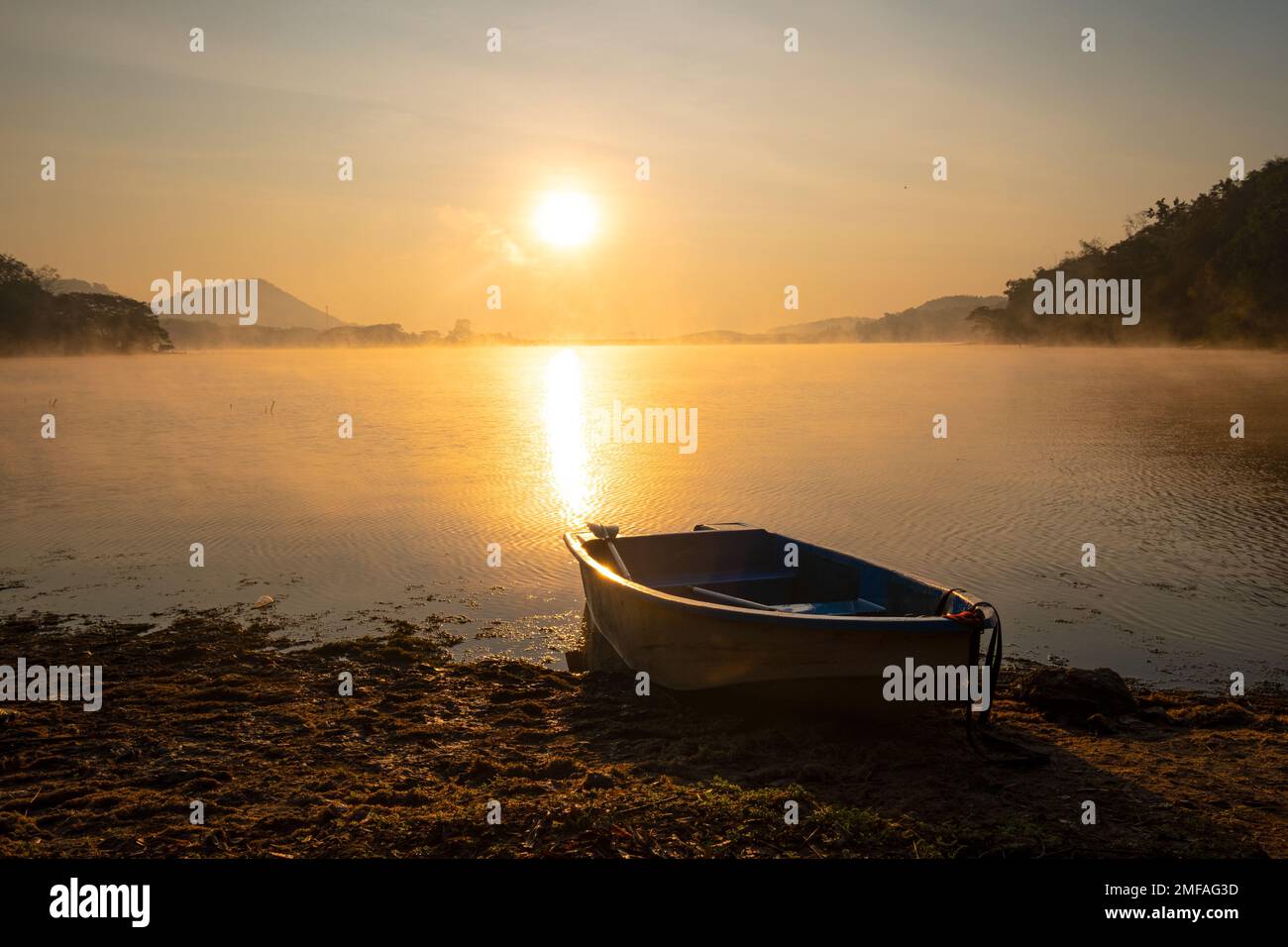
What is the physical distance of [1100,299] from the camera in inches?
4193

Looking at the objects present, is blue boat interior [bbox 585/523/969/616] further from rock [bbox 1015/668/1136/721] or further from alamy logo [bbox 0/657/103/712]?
alamy logo [bbox 0/657/103/712]

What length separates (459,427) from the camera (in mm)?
35844

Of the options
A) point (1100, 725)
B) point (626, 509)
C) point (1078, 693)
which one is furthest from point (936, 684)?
point (626, 509)

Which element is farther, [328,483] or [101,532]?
[328,483]

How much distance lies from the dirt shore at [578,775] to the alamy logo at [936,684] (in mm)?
362

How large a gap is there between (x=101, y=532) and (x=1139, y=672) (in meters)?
15.3

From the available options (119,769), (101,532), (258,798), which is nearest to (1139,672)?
(258,798)

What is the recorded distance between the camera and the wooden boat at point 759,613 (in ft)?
22.6

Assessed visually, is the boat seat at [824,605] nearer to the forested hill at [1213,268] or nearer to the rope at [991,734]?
the rope at [991,734]

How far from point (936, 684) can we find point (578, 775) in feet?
8.72

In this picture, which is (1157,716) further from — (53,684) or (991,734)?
(53,684)

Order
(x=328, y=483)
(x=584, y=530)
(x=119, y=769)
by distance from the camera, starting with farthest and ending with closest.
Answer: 1. (x=328, y=483)
2. (x=584, y=530)
3. (x=119, y=769)
